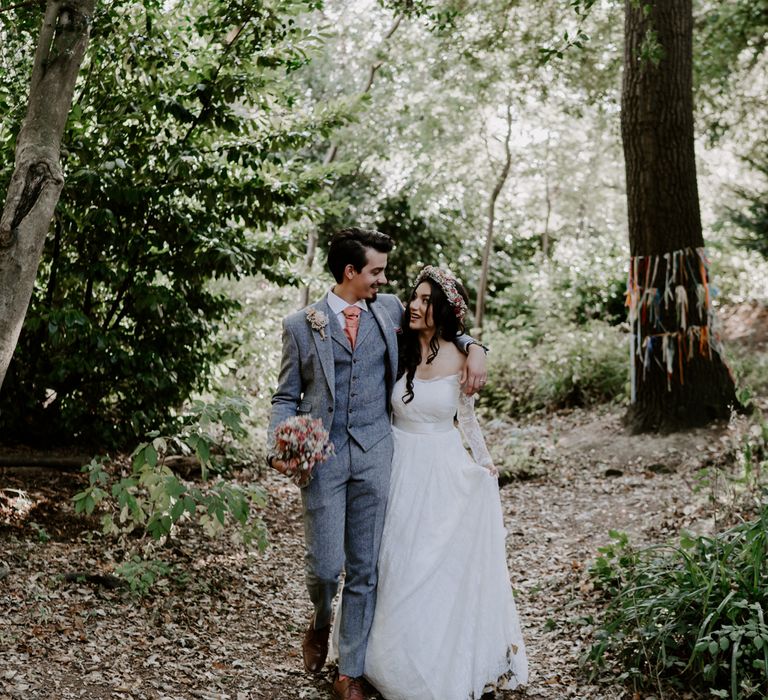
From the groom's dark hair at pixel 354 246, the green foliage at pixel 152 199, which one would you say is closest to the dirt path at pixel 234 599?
the green foliage at pixel 152 199

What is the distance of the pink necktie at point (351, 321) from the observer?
3904 millimetres

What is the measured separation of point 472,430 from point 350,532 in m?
0.77

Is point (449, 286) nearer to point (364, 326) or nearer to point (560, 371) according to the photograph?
point (364, 326)

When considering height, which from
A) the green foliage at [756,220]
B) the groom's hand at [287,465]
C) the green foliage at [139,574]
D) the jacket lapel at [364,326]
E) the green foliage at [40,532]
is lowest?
the green foliage at [139,574]

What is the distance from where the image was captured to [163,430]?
6621 mm

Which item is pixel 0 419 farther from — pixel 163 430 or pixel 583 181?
pixel 583 181

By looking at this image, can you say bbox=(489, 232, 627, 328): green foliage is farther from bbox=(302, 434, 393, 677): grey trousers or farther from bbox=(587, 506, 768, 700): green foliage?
bbox=(302, 434, 393, 677): grey trousers

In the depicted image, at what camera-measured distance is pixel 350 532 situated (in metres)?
3.84

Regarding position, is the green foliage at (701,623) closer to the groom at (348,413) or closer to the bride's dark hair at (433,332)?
the groom at (348,413)

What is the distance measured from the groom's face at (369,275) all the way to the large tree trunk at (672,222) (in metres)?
5.04

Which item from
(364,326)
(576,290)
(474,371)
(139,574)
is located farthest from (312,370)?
(576,290)

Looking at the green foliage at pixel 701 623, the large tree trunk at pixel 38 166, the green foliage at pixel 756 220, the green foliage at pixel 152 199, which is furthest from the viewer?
the green foliage at pixel 756 220

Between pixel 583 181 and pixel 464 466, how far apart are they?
1697 centimetres

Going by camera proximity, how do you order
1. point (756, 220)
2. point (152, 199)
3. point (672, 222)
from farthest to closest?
point (756, 220) → point (672, 222) → point (152, 199)
